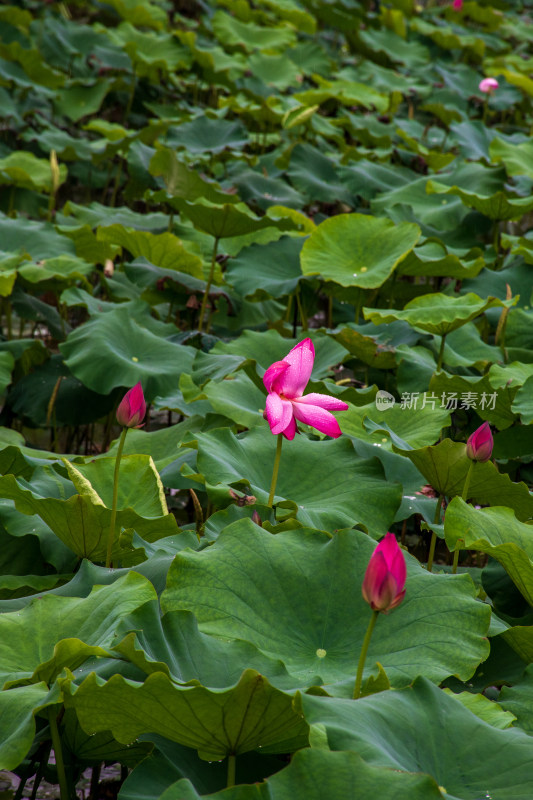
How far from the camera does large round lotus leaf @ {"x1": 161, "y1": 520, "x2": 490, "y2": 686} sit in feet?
3.74

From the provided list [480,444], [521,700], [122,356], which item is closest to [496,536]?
[480,444]

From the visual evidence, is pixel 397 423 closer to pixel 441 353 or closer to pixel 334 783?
pixel 441 353

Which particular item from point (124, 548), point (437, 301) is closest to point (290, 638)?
point (124, 548)

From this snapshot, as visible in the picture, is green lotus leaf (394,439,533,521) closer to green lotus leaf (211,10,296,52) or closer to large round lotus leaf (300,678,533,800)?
large round lotus leaf (300,678,533,800)

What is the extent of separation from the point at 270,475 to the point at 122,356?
0.71 m

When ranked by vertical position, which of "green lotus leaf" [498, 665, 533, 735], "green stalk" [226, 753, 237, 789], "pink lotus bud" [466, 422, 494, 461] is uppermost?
"pink lotus bud" [466, 422, 494, 461]

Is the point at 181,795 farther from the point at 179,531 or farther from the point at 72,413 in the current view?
the point at 72,413

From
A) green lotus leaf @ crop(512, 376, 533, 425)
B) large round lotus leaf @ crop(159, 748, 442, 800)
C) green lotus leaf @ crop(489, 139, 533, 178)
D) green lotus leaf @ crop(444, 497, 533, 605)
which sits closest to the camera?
large round lotus leaf @ crop(159, 748, 442, 800)

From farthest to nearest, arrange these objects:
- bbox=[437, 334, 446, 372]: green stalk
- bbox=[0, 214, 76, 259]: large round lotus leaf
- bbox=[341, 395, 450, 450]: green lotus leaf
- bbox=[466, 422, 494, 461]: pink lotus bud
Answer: bbox=[0, 214, 76, 259]: large round lotus leaf, bbox=[437, 334, 446, 372]: green stalk, bbox=[341, 395, 450, 450]: green lotus leaf, bbox=[466, 422, 494, 461]: pink lotus bud

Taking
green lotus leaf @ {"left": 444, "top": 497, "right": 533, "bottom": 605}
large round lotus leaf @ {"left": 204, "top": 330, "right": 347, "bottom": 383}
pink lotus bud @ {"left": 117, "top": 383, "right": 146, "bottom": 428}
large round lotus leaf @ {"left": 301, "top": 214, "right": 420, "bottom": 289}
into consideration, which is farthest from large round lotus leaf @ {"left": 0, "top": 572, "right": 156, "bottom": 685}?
large round lotus leaf @ {"left": 301, "top": 214, "right": 420, "bottom": 289}

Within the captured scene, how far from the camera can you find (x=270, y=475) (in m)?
1.66

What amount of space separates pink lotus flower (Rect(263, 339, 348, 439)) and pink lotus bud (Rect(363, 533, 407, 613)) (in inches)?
14.9

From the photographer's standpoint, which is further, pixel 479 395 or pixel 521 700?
pixel 479 395

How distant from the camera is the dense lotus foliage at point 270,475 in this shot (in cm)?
94
